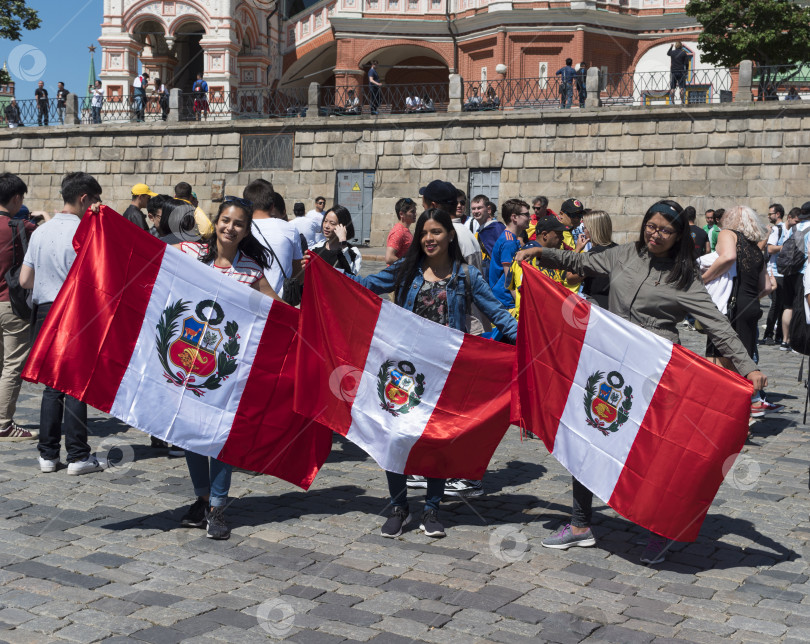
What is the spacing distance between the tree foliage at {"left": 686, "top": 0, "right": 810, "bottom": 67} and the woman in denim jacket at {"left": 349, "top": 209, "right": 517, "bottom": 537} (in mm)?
27475

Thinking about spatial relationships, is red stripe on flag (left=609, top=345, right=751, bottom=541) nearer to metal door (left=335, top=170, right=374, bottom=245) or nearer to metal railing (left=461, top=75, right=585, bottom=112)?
metal railing (left=461, top=75, right=585, bottom=112)

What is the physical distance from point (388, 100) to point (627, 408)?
25044mm

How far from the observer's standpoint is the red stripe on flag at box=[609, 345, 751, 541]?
16.3 ft

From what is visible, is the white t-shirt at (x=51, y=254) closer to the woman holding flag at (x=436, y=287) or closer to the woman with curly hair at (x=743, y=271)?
the woman holding flag at (x=436, y=287)

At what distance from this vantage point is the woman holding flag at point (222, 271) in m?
5.48

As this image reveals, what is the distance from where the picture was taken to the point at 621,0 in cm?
3581

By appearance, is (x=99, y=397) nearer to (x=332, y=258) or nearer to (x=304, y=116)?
(x=332, y=258)

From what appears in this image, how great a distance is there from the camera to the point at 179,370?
5590mm

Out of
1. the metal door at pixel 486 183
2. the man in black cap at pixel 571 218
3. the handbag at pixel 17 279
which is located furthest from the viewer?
the metal door at pixel 486 183

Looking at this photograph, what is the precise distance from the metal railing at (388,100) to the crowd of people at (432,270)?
19.6 metres

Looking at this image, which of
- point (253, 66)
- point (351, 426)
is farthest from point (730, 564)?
point (253, 66)

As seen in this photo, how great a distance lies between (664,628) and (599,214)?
3.83m
